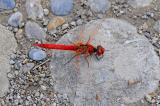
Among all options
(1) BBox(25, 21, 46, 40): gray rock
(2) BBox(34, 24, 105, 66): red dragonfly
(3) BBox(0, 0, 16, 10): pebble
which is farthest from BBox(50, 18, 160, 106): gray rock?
(3) BBox(0, 0, 16, 10): pebble

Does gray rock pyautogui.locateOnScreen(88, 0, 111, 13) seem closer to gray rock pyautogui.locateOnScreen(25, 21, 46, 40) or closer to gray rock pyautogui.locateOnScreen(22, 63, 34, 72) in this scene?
gray rock pyautogui.locateOnScreen(25, 21, 46, 40)

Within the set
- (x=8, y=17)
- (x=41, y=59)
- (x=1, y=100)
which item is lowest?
(x=1, y=100)

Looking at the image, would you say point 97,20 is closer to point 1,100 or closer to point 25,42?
point 25,42

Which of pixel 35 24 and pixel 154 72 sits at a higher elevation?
pixel 35 24

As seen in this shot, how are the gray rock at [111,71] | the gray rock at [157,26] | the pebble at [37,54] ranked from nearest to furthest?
the gray rock at [111,71]
the pebble at [37,54]
the gray rock at [157,26]

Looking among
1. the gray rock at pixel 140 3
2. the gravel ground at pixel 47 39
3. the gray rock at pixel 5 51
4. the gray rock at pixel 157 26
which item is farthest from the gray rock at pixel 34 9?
the gray rock at pixel 157 26

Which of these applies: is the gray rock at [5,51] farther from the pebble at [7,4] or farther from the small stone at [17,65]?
the pebble at [7,4]

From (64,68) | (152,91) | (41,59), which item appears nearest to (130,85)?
(152,91)

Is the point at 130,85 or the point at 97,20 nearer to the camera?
the point at 130,85
